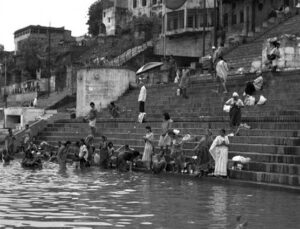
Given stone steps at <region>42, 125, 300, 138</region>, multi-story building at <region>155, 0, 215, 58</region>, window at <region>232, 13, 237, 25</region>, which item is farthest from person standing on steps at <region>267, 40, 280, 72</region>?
multi-story building at <region>155, 0, 215, 58</region>

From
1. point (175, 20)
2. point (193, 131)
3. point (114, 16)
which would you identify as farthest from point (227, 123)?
point (114, 16)

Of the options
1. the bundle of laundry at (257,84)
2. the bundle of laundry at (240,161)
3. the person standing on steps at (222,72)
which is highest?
the person standing on steps at (222,72)

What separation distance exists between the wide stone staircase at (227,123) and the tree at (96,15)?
47999 mm

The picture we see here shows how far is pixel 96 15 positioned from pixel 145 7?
1080 centimetres

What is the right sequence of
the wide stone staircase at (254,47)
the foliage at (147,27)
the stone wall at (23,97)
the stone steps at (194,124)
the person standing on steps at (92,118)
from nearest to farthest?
the stone steps at (194,124)
the person standing on steps at (92,118)
the wide stone staircase at (254,47)
the stone wall at (23,97)
the foliage at (147,27)

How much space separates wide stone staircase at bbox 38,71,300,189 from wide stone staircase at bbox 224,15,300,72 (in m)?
2.64

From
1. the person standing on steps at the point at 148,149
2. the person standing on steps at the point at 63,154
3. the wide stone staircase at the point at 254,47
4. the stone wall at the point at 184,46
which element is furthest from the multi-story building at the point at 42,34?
the person standing on steps at the point at 148,149

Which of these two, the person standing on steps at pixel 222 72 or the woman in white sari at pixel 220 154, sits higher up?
the person standing on steps at pixel 222 72

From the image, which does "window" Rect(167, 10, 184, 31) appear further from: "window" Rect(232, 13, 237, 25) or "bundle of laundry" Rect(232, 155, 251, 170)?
"bundle of laundry" Rect(232, 155, 251, 170)

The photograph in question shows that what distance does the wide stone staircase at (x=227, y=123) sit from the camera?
1292 cm

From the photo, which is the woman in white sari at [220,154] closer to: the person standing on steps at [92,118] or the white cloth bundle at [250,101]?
the white cloth bundle at [250,101]

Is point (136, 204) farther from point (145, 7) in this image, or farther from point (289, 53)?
point (145, 7)

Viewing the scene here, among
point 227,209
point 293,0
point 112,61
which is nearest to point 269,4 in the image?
point 293,0

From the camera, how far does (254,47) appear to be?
28656 mm
